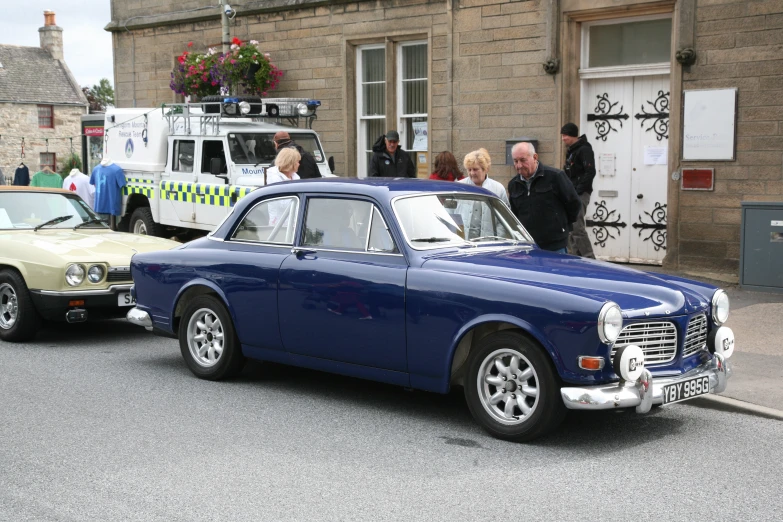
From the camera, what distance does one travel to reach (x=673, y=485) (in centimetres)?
519

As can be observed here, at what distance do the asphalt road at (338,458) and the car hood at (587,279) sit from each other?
2.79 feet

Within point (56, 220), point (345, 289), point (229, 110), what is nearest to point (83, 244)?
point (56, 220)

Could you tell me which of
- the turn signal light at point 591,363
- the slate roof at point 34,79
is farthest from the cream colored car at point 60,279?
the slate roof at point 34,79

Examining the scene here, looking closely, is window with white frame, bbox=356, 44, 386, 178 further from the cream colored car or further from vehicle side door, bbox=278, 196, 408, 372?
vehicle side door, bbox=278, 196, 408, 372

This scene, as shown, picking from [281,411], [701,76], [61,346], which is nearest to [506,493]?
[281,411]

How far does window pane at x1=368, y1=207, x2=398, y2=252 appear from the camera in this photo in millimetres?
6660

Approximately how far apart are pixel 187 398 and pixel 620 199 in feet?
26.7

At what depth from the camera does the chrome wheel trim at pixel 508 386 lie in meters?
5.88

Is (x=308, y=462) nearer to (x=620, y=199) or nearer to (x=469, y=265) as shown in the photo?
(x=469, y=265)

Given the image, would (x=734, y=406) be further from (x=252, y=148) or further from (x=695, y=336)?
(x=252, y=148)

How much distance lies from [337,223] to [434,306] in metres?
1.21

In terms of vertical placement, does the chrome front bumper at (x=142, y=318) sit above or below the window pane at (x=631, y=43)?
below

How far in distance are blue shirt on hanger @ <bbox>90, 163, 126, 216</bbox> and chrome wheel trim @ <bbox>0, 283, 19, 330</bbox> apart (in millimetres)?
6302

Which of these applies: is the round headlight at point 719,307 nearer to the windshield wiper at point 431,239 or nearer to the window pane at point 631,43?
the windshield wiper at point 431,239
